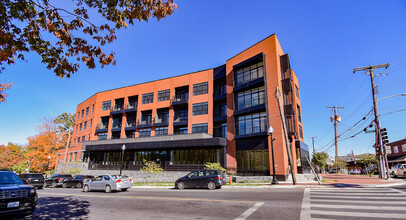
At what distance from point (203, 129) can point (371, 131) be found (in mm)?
21059

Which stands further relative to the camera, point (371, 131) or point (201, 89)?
point (201, 89)

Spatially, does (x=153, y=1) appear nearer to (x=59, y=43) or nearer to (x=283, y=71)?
(x=59, y=43)

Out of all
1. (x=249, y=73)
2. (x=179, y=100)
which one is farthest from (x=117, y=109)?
(x=249, y=73)

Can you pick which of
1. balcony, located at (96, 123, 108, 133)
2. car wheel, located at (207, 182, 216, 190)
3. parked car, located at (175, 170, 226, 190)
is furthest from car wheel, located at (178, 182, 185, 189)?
balcony, located at (96, 123, 108, 133)

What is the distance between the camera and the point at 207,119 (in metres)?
32.2

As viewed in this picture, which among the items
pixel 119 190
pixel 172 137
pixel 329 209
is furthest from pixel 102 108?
pixel 329 209

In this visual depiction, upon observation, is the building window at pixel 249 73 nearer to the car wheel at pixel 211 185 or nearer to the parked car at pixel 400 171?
the car wheel at pixel 211 185

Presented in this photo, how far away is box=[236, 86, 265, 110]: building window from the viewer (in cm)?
2677

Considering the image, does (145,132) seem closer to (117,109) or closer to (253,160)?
(117,109)

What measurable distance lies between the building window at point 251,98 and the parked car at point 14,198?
77.7 feet

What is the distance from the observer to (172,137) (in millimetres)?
32344

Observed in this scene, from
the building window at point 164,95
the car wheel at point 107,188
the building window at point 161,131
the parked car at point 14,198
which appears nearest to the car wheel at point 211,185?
the car wheel at point 107,188

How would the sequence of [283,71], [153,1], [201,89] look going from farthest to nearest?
[201,89] < [283,71] < [153,1]

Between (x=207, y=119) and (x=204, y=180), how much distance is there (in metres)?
15.5
